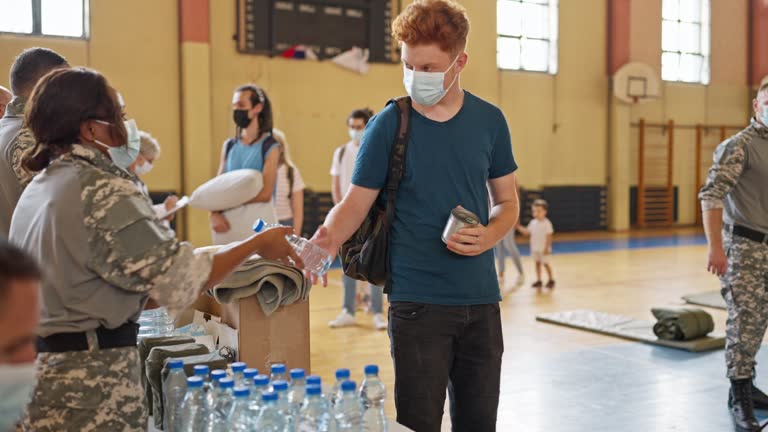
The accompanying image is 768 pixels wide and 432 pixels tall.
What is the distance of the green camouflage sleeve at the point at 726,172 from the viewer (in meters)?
3.79

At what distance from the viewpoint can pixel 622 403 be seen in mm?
4293

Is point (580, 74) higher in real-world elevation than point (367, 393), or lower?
higher

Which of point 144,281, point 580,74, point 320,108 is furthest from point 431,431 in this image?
point 580,74

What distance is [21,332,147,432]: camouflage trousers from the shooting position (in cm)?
166

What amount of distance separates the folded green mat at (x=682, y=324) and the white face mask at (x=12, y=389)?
17.2 ft

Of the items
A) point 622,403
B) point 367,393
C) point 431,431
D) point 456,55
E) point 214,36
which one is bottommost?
point 622,403

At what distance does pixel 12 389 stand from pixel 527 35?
15.2 meters

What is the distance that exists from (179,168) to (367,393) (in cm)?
1069

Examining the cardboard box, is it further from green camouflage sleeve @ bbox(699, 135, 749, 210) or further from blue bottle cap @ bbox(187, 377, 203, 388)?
green camouflage sleeve @ bbox(699, 135, 749, 210)

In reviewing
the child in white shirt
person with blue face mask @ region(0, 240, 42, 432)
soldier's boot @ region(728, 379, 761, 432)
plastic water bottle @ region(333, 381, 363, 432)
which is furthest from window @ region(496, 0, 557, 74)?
person with blue face mask @ region(0, 240, 42, 432)

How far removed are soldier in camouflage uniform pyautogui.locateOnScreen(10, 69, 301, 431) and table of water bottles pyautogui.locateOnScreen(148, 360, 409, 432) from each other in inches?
7.1

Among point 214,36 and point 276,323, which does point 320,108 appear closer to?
point 214,36

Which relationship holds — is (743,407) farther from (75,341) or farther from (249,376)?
(75,341)

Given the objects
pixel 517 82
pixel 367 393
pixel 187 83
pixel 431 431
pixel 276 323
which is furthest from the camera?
pixel 517 82
